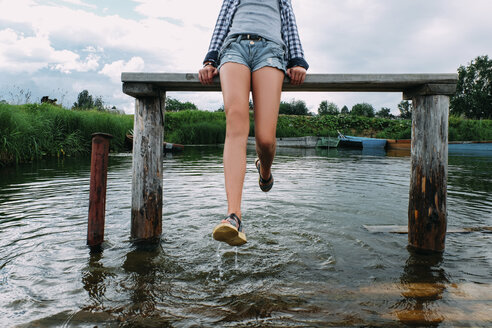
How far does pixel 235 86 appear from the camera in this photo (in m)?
2.39

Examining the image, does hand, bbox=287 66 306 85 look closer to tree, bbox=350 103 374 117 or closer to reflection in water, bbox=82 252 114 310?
reflection in water, bbox=82 252 114 310

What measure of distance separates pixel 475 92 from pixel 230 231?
59335 millimetres

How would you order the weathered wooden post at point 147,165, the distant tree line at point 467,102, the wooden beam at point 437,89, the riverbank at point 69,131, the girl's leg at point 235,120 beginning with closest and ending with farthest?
the girl's leg at point 235,120 < the wooden beam at point 437,89 < the weathered wooden post at point 147,165 < the riverbank at point 69,131 < the distant tree line at point 467,102

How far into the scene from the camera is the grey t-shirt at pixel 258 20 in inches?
98.7

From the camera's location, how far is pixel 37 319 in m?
1.73

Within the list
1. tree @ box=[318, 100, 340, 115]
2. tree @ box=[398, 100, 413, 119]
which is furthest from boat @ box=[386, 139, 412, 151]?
tree @ box=[398, 100, 413, 119]

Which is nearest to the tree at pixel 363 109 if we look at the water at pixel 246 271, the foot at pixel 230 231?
the water at pixel 246 271

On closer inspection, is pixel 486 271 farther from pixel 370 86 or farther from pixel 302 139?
pixel 302 139

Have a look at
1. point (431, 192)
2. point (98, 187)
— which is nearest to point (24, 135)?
point (98, 187)

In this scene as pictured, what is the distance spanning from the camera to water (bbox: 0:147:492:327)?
1797 millimetres

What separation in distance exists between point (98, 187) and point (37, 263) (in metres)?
0.69

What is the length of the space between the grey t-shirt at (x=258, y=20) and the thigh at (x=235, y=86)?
0.29 meters

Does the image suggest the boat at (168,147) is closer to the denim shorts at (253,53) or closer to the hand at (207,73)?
the hand at (207,73)

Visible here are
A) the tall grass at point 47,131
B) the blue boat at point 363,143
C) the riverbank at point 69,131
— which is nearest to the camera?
the tall grass at point 47,131
